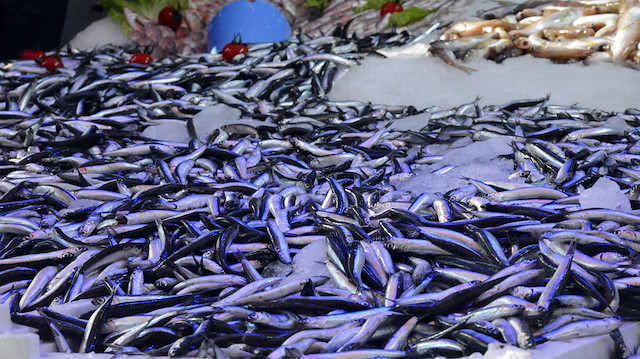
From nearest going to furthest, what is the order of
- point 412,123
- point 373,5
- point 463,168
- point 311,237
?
1. point 311,237
2. point 463,168
3. point 412,123
4. point 373,5

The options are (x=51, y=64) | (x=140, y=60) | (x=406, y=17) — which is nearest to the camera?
A: (x=51, y=64)

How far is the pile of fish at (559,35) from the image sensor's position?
4629mm

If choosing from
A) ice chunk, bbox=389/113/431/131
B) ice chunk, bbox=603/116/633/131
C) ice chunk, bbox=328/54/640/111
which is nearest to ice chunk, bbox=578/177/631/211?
ice chunk, bbox=603/116/633/131

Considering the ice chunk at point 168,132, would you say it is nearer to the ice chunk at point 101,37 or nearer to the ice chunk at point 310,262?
the ice chunk at point 310,262

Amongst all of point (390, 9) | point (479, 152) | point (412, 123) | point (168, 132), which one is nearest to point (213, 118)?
point (168, 132)

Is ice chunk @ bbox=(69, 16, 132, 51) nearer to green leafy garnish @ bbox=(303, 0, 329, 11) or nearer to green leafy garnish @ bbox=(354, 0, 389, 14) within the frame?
green leafy garnish @ bbox=(303, 0, 329, 11)

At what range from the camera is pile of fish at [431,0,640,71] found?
463 cm

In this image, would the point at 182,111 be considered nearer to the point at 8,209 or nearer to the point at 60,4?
the point at 8,209

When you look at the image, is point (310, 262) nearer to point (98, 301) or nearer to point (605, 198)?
point (98, 301)

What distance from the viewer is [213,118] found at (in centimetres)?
388

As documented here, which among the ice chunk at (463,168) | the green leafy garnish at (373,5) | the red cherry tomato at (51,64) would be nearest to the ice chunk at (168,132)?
the ice chunk at (463,168)

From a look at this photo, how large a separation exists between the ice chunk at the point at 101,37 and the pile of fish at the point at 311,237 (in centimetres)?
380

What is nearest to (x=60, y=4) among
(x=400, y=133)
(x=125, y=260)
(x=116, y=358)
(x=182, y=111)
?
(x=182, y=111)

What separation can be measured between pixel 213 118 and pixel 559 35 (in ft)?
8.98
